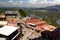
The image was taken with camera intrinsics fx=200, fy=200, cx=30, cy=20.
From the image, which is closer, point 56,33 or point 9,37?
point 9,37

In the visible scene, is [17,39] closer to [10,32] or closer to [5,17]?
[10,32]

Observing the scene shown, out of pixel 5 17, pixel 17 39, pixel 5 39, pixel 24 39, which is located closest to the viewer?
pixel 5 39

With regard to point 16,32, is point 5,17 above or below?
below

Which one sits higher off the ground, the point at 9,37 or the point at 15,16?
the point at 9,37

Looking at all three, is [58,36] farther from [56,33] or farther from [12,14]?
[12,14]

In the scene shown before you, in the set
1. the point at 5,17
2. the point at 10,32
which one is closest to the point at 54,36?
the point at 10,32

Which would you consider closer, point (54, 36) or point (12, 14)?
point (54, 36)


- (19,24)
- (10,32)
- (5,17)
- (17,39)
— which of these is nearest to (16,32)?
(17,39)

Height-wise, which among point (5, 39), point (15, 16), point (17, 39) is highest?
point (5, 39)

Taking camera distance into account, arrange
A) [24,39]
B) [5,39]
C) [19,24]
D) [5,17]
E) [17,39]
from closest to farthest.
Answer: [5,39] → [17,39] → [24,39] → [19,24] → [5,17]
